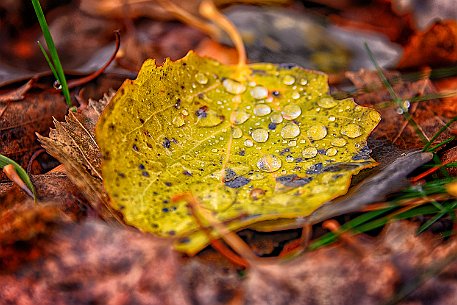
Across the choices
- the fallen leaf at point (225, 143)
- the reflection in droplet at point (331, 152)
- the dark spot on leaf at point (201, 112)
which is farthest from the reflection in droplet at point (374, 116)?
the dark spot on leaf at point (201, 112)

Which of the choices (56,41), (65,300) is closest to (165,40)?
(56,41)

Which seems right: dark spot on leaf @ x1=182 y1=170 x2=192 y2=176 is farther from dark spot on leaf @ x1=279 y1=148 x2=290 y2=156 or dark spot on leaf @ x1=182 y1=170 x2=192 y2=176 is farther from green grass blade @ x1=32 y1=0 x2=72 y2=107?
green grass blade @ x1=32 y1=0 x2=72 y2=107

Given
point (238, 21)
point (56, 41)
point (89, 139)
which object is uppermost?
point (89, 139)

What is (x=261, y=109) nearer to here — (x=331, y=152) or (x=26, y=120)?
(x=331, y=152)

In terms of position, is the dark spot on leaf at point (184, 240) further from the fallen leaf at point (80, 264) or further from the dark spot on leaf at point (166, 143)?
the dark spot on leaf at point (166, 143)

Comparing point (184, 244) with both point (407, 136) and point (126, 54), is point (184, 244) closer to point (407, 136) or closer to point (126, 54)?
point (407, 136)

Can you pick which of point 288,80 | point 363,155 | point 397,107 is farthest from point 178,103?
point 397,107

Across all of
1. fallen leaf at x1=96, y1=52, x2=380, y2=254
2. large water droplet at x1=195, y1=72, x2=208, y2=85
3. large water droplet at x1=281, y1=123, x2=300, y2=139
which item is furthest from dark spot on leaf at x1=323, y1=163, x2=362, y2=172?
large water droplet at x1=195, y1=72, x2=208, y2=85
